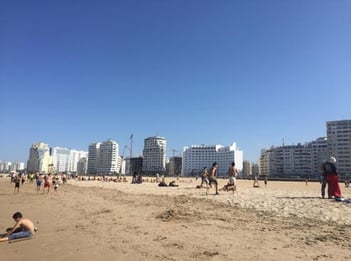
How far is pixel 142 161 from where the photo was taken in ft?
649

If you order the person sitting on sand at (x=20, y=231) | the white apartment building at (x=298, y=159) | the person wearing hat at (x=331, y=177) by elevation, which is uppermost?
the white apartment building at (x=298, y=159)

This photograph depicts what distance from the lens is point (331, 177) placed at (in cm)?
1437

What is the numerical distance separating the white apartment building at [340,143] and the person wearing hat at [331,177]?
13392 centimetres

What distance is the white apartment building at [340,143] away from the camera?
13638 centimetres

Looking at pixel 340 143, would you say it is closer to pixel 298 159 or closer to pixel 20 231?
pixel 298 159

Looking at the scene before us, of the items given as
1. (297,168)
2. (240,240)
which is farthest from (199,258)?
(297,168)

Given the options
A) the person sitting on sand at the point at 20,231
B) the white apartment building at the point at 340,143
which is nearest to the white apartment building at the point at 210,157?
the white apartment building at the point at 340,143

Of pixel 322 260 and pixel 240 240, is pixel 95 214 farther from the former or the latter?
pixel 322 260

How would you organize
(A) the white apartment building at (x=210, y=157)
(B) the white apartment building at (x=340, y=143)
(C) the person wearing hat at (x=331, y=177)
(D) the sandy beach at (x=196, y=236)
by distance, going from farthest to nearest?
(A) the white apartment building at (x=210, y=157) → (B) the white apartment building at (x=340, y=143) → (C) the person wearing hat at (x=331, y=177) → (D) the sandy beach at (x=196, y=236)

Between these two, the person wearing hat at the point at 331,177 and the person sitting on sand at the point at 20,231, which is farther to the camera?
the person wearing hat at the point at 331,177

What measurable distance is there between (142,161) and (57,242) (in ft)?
629

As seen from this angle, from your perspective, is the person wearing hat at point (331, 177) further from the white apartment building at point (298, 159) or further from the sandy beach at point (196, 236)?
the white apartment building at point (298, 159)

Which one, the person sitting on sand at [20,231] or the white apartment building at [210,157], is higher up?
the white apartment building at [210,157]

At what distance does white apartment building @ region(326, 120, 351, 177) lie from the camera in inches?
5369
